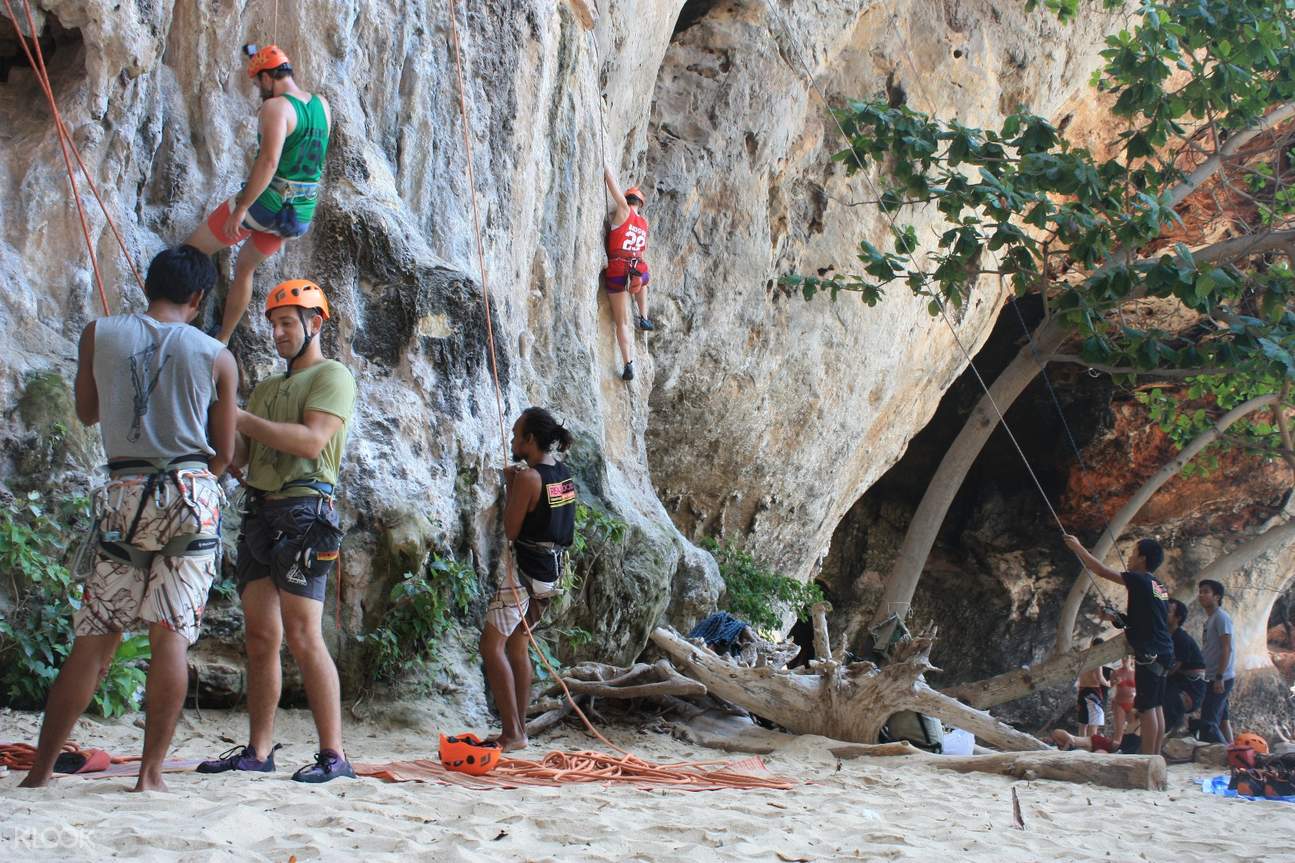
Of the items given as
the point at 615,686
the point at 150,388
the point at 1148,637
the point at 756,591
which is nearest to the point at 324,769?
the point at 150,388

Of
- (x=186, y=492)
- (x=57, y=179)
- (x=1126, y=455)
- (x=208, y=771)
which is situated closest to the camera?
(x=186, y=492)

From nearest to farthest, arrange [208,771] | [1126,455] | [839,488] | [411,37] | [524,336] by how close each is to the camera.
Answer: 1. [208,771]
2. [411,37]
3. [524,336]
4. [839,488]
5. [1126,455]

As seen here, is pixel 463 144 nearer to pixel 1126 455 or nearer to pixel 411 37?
pixel 411 37

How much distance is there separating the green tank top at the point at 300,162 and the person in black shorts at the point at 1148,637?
568cm

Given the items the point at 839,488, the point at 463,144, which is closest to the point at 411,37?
the point at 463,144

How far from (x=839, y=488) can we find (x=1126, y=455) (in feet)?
19.5

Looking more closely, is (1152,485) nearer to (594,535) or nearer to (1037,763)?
(1037,763)

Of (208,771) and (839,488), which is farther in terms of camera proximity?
(839,488)

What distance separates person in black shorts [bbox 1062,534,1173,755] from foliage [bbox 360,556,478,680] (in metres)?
4.59

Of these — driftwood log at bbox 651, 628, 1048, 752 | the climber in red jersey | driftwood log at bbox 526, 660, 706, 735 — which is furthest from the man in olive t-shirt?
the climber in red jersey

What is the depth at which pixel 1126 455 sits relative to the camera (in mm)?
17062

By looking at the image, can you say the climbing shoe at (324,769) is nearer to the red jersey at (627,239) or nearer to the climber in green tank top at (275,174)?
the climber in green tank top at (275,174)

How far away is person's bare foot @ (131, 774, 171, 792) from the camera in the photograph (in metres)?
3.25

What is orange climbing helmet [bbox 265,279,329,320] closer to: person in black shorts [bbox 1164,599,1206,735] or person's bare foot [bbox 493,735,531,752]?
person's bare foot [bbox 493,735,531,752]
